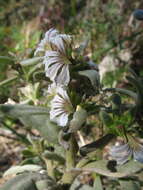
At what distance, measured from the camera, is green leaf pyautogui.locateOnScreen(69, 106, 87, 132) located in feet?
5.19

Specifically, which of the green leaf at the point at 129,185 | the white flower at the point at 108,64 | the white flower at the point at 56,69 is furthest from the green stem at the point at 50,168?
the white flower at the point at 108,64

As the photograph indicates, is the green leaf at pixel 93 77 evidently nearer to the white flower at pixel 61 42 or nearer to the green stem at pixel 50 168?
the white flower at pixel 61 42

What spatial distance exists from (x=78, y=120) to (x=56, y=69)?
26 centimetres

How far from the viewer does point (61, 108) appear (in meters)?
1.71

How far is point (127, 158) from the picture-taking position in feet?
5.45

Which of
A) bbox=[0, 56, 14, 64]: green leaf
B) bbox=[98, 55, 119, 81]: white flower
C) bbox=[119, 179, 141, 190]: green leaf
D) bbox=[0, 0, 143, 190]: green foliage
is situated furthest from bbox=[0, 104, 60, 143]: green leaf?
bbox=[98, 55, 119, 81]: white flower

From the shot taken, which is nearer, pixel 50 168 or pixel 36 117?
pixel 36 117

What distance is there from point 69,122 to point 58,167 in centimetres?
53

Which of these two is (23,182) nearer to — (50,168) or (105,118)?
(50,168)

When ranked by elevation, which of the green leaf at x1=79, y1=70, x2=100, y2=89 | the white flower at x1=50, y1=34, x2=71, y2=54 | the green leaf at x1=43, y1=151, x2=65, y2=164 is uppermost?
the white flower at x1=50, y1=34, x2=71, y2=54

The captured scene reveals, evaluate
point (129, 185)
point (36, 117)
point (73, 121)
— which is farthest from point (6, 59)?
point (129, 185)

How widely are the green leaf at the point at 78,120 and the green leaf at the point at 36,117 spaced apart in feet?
0.78

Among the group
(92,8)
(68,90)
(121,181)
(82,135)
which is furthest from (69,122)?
(92,8)

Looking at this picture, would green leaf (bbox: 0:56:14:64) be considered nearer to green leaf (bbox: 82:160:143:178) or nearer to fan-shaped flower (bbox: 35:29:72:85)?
fan-shaped flower (bbox: 35:29:72:85)
